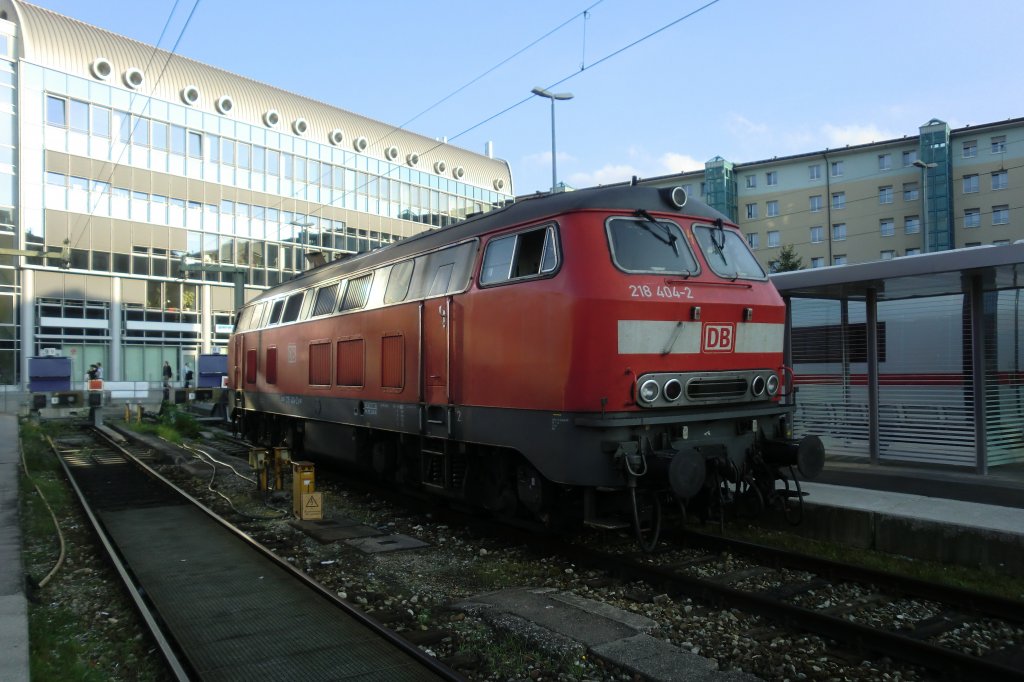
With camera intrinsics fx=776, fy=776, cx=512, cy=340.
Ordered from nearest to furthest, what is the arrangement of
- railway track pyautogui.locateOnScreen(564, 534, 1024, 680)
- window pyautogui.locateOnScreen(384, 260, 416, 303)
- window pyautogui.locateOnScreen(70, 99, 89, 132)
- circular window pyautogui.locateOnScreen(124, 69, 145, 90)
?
railway track pyautogui.locateOnScreen(564, 534, 1024, 680) → window pyautogui.locateOnScreen(384, 260, 416, 303) → window pyautogui.locateOnScreen(70, 99, 89, 132) → circular window pyautogui.locateOnScreen(124, 69, 145, 90)

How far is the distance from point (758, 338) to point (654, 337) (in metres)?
1.52

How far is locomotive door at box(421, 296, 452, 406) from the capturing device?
28.2 ft

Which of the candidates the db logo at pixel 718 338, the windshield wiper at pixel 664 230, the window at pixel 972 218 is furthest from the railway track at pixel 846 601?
the window at pixel 972 218

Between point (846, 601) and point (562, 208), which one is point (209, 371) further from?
point (846, 601)

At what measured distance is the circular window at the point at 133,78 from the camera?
38250mm

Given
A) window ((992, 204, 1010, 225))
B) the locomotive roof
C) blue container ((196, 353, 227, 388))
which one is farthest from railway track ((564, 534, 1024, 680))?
window ((992, 204, 1010, 225))

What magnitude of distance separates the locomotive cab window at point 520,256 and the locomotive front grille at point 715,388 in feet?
5.65

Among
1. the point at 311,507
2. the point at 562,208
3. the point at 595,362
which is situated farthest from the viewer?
the point at 311,507

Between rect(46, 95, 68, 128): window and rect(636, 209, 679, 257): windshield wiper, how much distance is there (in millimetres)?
37464

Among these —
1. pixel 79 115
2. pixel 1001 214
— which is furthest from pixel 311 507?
pixel 1001 214

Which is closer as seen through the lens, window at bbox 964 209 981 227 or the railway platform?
the railway platform

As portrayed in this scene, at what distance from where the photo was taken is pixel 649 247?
24.6 ft

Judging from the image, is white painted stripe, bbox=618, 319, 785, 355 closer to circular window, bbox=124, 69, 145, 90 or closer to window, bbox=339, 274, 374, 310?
window, bbox=339, 274, 374, 310

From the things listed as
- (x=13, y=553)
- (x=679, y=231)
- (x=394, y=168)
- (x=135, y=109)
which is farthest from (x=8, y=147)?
(x=679, y=231)
